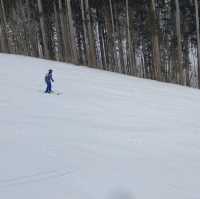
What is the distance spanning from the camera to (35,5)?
41531 mm

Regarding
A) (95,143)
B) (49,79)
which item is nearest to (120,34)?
(49,79)

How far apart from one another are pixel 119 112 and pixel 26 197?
859 cm

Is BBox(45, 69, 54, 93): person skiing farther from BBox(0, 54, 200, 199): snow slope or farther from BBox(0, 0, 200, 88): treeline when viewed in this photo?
BBox(0, 0, 200, 88): treeline

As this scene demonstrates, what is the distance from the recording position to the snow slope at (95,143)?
819 centimetres

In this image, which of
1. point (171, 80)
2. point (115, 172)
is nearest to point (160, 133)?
point (115, 172)

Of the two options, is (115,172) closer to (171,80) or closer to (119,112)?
(119,112)

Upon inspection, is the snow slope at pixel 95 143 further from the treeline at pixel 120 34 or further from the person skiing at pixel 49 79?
the treeline at pixel 120 34

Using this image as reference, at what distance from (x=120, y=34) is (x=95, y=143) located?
25.7 m

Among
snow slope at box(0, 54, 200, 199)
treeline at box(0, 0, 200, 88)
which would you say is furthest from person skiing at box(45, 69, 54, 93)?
treeline at box(0, 0, 200, 88)

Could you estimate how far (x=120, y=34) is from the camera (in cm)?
3600

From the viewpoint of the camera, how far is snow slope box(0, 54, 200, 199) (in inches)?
322

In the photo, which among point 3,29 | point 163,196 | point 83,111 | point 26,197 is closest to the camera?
point 26,197

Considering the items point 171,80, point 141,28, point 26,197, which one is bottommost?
point 171,80

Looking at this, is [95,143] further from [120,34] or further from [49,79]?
[120,34]
